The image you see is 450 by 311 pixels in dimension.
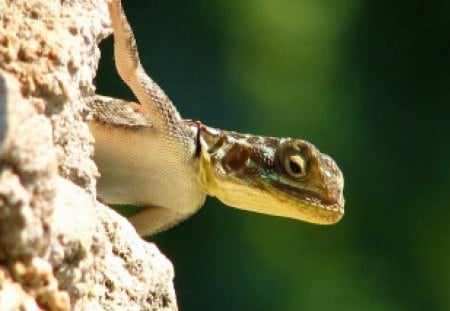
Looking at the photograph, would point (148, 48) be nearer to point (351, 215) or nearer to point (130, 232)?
point (351, 215)

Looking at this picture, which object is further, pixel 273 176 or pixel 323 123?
pixel 323 123

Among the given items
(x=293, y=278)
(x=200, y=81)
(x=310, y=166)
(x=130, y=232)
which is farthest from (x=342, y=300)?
(x=130, y=232)

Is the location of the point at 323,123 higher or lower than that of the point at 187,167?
lower

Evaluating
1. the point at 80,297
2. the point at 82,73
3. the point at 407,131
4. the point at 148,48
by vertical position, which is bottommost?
the point at 407,131

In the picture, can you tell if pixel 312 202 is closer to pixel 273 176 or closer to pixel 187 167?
pixel 273 176

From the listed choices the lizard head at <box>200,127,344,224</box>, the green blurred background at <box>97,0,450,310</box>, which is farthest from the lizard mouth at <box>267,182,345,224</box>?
the green blurred background at <box>97,0,450,310</box>

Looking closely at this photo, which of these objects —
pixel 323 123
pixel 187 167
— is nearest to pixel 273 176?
pixel 187 167

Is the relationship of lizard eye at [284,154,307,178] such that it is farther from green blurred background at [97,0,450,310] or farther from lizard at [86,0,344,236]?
green blurred background at [97,0,450,310]
